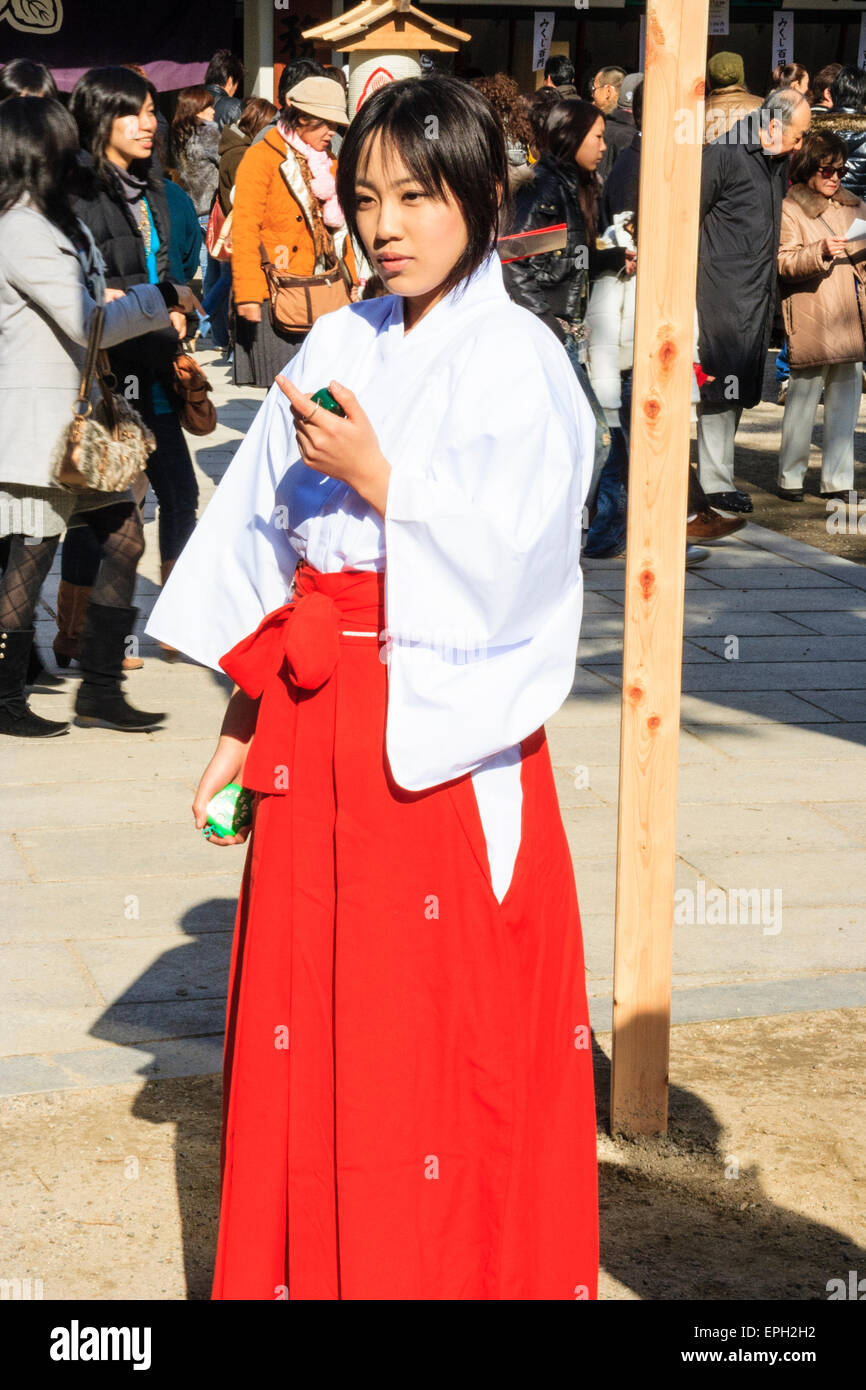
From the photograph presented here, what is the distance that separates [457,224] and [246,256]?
5.23 metres

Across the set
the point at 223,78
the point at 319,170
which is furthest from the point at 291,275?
the point at 223,78

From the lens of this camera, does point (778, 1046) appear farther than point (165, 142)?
No

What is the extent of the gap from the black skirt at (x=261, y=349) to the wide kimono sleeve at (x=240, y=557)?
188 inches

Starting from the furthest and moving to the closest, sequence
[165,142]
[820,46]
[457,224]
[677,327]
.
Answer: [820,46] → [165,142] → [677,327] → [457,224]

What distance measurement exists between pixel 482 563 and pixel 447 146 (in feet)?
1.81

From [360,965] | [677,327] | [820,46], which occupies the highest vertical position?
[820,46]

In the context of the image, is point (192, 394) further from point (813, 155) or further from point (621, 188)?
point (813, 155)

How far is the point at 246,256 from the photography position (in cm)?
720

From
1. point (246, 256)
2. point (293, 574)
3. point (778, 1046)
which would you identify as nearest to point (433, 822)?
point (293, 574)

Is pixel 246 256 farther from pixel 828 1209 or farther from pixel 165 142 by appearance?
pixel 165 142

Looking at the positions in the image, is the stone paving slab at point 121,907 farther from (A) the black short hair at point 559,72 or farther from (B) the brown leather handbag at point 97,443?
(A) the black short hair at point 559,72

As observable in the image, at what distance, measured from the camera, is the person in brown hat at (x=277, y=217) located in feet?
23.5

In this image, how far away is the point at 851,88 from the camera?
15.0 metres
